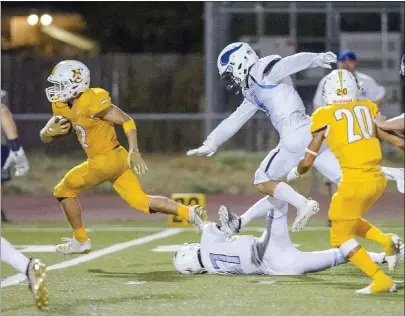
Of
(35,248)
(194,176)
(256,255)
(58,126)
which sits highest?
(58,126)

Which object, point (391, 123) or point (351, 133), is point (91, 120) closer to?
point (351, 133)

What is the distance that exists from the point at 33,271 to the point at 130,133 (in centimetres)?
246

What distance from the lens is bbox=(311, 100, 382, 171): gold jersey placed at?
817 centimetres

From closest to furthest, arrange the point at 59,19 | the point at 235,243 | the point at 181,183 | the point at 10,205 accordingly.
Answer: the point at 235,243
the point at 10,205
the point at 181,183
the point at 59,19

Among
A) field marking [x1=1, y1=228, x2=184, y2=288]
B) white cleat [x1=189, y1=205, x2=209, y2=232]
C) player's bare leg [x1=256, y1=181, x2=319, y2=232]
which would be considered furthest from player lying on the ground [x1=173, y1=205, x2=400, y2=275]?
field marking [x1=1, y1=228, x2=184, y2=288]

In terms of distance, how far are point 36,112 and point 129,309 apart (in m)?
14.1

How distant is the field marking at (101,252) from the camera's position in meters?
9.53

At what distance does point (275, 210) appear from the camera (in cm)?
945

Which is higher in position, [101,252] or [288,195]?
[288,195]

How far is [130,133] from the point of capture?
9.89 m

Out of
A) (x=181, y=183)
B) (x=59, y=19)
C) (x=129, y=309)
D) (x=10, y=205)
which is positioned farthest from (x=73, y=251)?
(x=59, y=19)

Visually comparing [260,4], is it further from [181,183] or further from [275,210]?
[275,210]

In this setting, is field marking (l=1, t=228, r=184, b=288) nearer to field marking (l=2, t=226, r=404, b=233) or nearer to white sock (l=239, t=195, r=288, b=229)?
field marking (l=2, t=226, r=404, b=233)

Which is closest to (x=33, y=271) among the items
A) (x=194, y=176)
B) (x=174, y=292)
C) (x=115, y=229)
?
(x=174, y=292)
